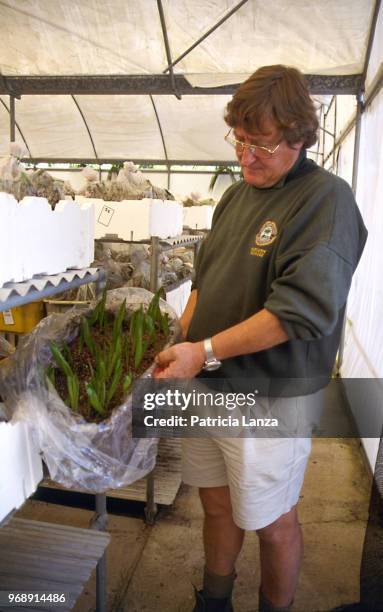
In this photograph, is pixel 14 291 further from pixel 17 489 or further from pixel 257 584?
pixel 257 584

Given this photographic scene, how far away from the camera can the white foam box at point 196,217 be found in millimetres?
4023

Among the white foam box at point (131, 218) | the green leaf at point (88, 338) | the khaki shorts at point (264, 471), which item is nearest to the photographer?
the khaki shorts at point (264, 471)

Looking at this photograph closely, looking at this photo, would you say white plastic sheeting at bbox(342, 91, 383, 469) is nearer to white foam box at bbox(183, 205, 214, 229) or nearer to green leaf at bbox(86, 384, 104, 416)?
white foam box at bbox(183, 205, 214, 229)

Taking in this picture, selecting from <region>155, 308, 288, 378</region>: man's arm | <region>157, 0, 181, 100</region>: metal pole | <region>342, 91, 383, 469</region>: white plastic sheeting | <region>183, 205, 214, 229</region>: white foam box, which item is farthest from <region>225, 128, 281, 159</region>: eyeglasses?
<region>183, 205, 214, 229</region>: white foam box

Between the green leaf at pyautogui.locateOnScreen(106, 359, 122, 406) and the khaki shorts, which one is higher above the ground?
the green leaf at pyautogui.locateOnScreen(106, 359, 122, 406)

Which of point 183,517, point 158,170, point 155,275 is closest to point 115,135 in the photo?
point 158,170

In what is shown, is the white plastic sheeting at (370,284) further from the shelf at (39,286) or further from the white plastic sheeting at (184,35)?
the shelf at (39,286)

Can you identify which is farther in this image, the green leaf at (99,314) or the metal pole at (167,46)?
the metal pole at (167,46)

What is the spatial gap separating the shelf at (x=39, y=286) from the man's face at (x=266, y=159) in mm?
561

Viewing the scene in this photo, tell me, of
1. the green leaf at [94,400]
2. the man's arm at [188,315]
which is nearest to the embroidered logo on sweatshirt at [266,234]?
the man's arm at [188,315]

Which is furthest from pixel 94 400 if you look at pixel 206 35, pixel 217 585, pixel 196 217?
pixel 196 217

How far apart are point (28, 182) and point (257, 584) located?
1609mm

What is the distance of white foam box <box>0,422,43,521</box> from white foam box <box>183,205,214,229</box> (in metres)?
3.17

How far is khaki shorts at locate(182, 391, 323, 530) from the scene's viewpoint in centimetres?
127
